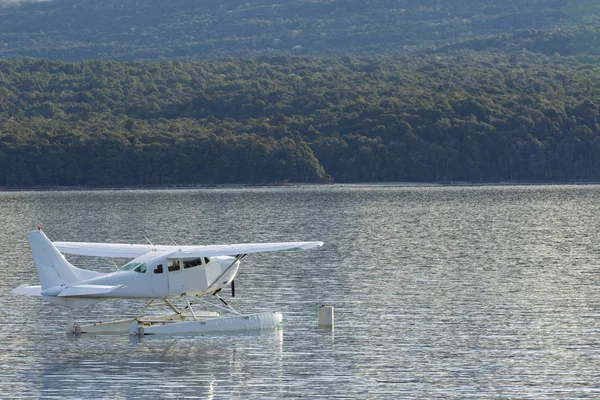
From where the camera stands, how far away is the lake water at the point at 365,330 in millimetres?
23391

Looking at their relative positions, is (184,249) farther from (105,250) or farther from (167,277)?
(105,250)

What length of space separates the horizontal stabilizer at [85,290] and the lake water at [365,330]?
1280mm

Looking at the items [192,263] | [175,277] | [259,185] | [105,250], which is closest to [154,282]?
[175,277]

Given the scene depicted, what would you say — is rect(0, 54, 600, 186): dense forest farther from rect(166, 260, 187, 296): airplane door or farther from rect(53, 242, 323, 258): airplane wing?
rect(166, 260, 187, 296): airplane door

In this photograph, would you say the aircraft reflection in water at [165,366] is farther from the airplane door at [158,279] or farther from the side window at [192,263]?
the side window at [192,263]

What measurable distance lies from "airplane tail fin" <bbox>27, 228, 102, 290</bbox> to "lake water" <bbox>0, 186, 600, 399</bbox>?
60.6 inches

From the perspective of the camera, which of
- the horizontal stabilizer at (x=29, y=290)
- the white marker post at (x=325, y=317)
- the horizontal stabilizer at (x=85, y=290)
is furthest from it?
the white marker post at (x=325, y=317)

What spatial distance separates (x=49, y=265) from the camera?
27875 mm

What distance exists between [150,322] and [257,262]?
19818 mm

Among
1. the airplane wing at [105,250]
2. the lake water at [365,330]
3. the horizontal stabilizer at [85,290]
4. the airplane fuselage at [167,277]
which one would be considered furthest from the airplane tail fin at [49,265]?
the airplane wing at [105,250]

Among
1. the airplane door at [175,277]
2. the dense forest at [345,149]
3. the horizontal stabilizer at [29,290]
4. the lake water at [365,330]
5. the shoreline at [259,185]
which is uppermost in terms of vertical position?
the airplane door at [175,277]

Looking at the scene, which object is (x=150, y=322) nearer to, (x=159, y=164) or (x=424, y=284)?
(x=424, y=284)

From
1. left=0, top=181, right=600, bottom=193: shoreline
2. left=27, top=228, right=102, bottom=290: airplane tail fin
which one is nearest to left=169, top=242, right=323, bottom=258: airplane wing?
left=27, top=228, right=102, bottom=290: airplane tail fin

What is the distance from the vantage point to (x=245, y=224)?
77.6m
